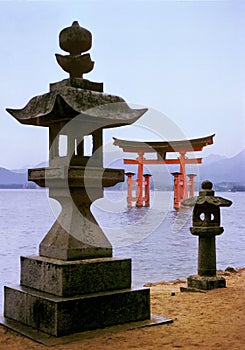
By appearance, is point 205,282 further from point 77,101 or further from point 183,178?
point 183,178

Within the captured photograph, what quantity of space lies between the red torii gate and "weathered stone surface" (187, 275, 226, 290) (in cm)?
1904

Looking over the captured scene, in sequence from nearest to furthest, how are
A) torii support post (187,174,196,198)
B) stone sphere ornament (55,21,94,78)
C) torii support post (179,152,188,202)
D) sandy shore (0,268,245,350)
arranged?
sandy shore (0,268,245,350) → stone sphere ornament (55,21,94,78) → torii support post (179,152,188,202) → torii support post (187,174,196,198)

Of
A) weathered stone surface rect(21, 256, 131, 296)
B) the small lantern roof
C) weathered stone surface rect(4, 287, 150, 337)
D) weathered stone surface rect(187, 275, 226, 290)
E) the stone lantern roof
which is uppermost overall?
the stone lantern roof

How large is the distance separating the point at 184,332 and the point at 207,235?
8.29ft

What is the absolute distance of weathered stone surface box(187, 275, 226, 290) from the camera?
670 cm

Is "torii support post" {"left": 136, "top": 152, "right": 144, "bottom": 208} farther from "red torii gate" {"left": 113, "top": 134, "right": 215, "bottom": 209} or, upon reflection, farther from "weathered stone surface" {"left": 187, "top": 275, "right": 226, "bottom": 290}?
"weathered stone surface" {"left": 187, "top": 275, "right": 226, "bottom": 290}

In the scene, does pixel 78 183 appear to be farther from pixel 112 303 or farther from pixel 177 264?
pixel 177 264

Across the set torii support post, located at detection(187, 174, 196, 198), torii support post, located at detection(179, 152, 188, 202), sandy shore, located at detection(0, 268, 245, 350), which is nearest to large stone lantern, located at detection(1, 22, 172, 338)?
sandy shore, located at detection(0, 268, 245, 350)

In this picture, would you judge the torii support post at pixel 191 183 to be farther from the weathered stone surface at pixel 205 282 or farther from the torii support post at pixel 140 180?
the weathered stone surface at pixel 205 282

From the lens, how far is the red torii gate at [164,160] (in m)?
29.8

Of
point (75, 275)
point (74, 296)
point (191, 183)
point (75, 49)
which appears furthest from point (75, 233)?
point (191, 183)

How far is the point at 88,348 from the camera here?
3.87m

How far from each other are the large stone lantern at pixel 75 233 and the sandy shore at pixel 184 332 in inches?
9.2

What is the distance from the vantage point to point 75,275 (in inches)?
173
